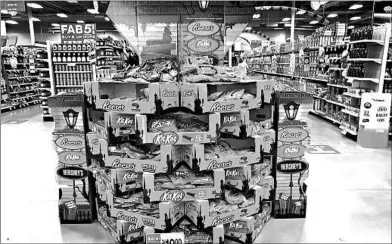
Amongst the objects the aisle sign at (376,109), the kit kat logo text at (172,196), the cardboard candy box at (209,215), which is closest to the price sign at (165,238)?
the cardboard candy box at (209,215)

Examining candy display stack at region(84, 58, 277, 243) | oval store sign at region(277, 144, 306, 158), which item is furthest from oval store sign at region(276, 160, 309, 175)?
candy display stack at region(84, 58, 277, 243)

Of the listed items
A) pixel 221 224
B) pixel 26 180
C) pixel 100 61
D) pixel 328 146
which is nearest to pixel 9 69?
pixel 100 61

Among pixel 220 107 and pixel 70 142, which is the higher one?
pixel 220 107

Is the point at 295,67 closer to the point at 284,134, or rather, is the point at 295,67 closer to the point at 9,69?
the point at 284,134

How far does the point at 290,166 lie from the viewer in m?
3.24

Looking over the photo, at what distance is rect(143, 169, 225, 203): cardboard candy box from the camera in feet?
8.51

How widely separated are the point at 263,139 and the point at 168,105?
0.96 m

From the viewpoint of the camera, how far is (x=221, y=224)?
107 inches

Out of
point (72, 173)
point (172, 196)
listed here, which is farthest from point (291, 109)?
point (72, 173)

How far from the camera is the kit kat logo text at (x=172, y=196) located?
261 centimetres

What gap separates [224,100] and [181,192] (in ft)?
2.61

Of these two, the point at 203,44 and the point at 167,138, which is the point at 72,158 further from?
the point at 203,44

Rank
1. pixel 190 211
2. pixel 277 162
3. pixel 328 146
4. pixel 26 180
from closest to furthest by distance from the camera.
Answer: pixel 190 211 < pixel 277 162 < pixel 26 180 < pixel 328 146

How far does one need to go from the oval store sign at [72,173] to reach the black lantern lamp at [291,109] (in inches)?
78.5
